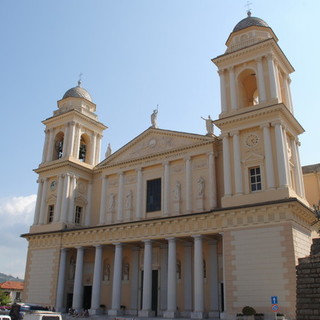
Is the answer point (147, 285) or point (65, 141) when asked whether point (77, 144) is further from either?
point (147, 285)

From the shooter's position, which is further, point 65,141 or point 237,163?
point 65,141

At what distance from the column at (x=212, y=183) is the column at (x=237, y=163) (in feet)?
9.13

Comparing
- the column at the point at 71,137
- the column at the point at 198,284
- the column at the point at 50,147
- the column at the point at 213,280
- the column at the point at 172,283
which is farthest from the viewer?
the column at the point at 50,147

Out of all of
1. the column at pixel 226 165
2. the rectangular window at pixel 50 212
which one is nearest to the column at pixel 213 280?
the column at pixel 226 165

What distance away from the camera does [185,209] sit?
1148 inches

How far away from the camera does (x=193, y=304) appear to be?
27.2 metres

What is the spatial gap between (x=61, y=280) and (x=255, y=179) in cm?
1821

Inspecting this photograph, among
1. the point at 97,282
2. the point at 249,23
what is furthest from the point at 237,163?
the point at 97,282

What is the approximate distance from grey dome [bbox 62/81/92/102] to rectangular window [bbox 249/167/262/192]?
20.3m

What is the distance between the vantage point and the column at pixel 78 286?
31.2 meters

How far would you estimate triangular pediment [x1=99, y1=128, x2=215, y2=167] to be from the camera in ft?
100

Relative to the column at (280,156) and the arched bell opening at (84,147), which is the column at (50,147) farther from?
the column at (280,156)

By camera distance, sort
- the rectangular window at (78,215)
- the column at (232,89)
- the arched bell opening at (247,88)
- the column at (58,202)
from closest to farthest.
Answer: the column at (232,89) < the arched bell opening at (247,88) < the column at (58,202) < the rectangular window at (78,215)

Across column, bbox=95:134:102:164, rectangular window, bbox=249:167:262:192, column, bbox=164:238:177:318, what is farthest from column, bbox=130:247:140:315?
rectangular window, bbox=249:167:262:192
